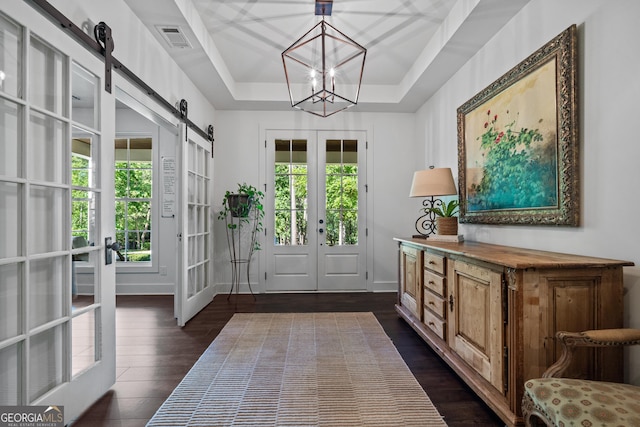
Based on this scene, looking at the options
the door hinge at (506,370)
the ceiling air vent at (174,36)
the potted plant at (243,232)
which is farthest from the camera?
the potted plant at (243,232)

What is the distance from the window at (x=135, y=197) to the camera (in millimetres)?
4844

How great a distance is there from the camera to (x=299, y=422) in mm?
1751

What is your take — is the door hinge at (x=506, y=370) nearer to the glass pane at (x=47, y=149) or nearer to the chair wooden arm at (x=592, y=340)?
the chair wooden arm at (x=592, y=340)

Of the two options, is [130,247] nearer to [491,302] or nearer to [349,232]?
[349,232]

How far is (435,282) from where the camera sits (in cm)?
262

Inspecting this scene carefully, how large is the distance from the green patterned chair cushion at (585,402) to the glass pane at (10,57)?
8.51 feet

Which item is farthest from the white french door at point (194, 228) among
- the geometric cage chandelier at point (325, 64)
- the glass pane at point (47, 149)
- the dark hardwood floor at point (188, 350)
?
the glass pane at point (47, 149)

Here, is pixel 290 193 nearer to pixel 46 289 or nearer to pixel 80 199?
pixel 80 199

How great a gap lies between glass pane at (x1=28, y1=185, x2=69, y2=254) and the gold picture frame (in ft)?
9.56

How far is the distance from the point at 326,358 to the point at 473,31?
298 cm

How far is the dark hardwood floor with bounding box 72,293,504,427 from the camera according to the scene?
6.14 feet

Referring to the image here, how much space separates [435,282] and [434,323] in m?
0.33

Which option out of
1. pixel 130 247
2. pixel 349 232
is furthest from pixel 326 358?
pixel 130 247

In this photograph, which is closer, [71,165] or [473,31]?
[71,165]
